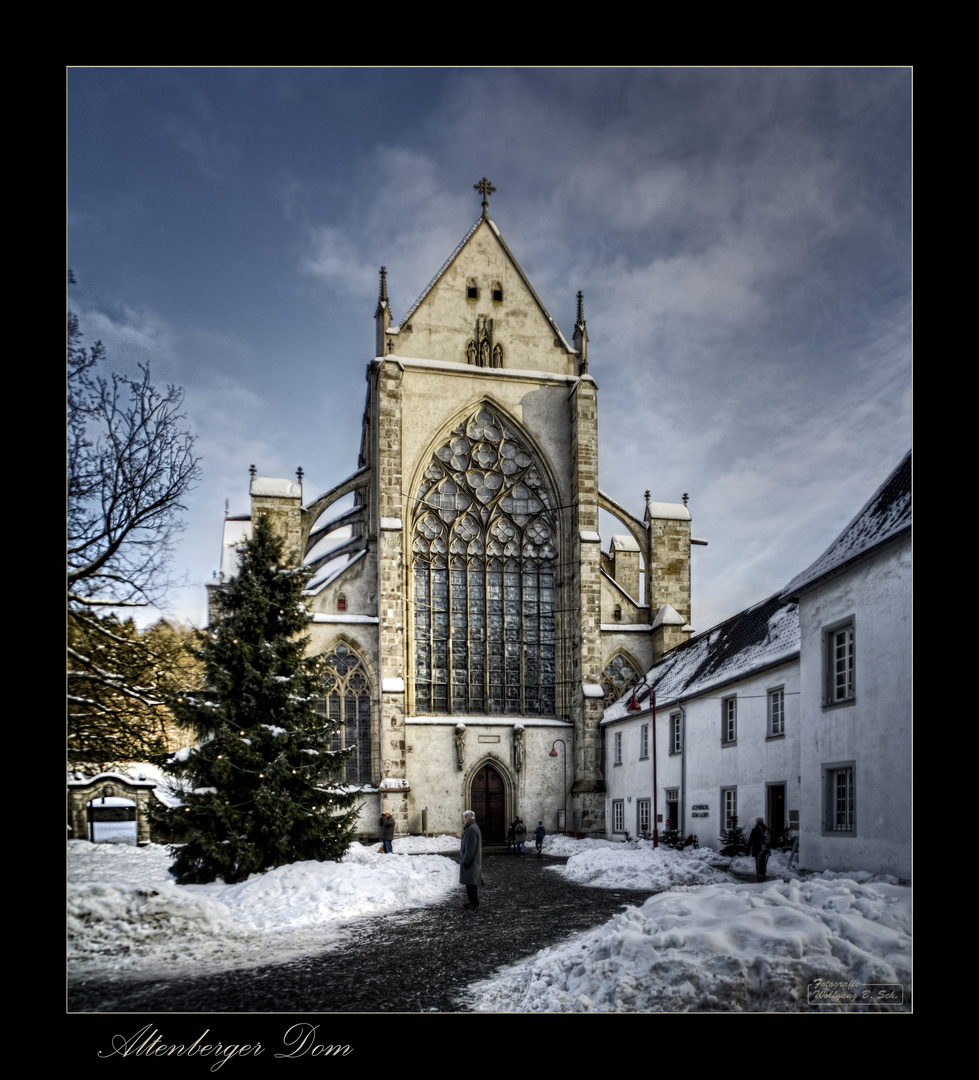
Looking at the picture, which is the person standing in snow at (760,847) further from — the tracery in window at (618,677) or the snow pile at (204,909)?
the tracery in window at (618,677)

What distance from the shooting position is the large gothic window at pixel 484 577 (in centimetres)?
2600

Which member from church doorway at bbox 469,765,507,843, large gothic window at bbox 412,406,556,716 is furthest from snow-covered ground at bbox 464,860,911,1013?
large gothic window at bbox 412,406,556,716

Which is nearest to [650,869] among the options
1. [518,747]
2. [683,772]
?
[683,772]

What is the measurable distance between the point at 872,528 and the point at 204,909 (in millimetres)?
8785

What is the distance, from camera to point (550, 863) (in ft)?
63.4

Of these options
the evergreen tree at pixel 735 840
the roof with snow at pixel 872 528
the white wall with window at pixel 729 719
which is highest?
the roof with snow at pixel 872 528

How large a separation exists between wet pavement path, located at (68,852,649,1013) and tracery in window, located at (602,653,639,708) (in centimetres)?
1598

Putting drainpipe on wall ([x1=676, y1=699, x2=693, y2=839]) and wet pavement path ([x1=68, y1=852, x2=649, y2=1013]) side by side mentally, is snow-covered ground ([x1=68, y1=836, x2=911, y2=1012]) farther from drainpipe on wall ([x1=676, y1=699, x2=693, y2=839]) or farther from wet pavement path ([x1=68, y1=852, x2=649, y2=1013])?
drainpipe on wall ([x1=676, y1=699, x2=693, y2=839])

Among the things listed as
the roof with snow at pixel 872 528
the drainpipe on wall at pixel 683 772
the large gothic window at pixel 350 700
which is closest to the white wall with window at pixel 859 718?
the roof with snow at pixel 872 528

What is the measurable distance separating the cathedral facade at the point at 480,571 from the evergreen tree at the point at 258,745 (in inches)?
421

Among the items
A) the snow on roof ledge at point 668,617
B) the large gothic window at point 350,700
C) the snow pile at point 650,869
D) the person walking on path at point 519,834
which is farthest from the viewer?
the snow on roof ledge at point 668,617

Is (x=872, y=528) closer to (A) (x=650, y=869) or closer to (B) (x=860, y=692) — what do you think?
(B) (x=860, y=692)
